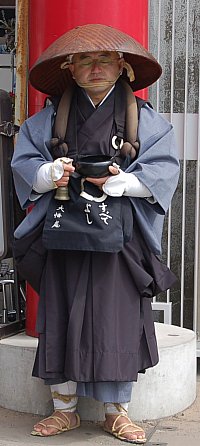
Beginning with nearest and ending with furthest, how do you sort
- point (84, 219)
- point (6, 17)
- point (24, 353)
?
point (84, 219), point (24, 353), point (6, 17)

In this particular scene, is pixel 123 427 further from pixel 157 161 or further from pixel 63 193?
pixel 157 161

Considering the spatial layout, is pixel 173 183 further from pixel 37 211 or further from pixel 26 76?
pixel 26 76

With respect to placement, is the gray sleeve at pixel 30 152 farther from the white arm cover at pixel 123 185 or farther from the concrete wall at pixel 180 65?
the concrete wall at pixel 180 65

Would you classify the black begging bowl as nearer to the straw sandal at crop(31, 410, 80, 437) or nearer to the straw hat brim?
the straw hat brim

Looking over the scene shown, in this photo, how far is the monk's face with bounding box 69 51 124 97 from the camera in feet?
12.4

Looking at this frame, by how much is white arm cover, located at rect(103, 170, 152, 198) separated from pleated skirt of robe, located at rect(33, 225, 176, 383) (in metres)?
0.23

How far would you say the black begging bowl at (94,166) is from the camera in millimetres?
3648

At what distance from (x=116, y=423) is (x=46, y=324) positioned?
0.58m

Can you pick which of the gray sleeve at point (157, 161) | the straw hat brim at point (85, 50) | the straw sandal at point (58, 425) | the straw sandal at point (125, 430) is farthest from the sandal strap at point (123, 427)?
the straw hat brim at point (85, 50)

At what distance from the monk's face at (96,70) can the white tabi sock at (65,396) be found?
1.33 m

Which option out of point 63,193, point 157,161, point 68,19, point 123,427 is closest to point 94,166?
point 63,193

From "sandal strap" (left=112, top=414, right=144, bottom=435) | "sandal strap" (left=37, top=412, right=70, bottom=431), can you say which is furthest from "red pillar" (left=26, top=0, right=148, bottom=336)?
"sandal strap" (left=112, top=414, right=144, bottom=435)

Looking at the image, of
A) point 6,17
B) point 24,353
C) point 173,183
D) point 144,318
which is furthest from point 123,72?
point 6,17

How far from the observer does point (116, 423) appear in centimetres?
398
